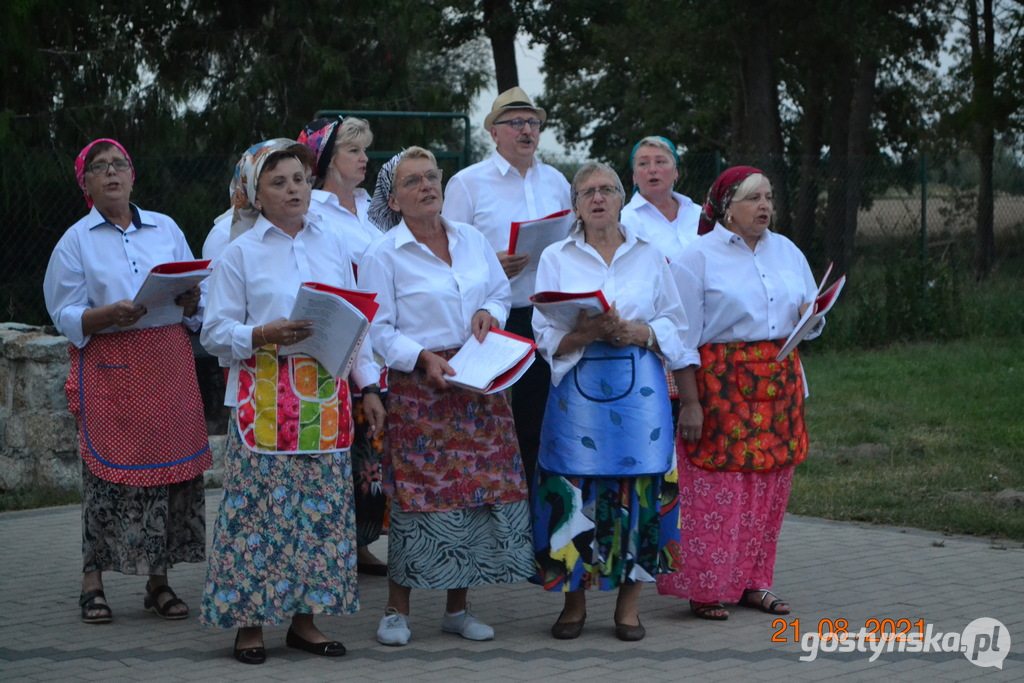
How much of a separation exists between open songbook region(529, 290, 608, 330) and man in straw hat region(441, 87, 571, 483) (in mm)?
882

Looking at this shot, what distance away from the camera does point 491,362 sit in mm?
5305

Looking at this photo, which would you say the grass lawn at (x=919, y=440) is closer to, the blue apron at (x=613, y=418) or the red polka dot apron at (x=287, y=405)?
the blue apron at (x=613, y=418)

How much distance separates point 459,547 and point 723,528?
3.96ft

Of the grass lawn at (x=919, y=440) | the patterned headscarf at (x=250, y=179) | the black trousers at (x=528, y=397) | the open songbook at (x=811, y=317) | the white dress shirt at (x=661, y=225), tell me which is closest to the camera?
the patterned headscarf at (x=250, y=179)

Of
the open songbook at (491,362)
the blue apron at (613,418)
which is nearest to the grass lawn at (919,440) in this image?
the blue apron at (613,418)

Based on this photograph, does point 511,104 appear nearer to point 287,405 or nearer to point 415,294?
point 415,294

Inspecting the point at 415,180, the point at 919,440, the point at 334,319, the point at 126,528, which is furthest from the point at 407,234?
the point at 919,440

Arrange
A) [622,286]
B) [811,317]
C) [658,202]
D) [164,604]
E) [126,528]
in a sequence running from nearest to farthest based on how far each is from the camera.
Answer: [622,286] < [811,317] < [126,528] < [164,604] < [658,202]

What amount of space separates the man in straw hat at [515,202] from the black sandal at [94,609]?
2.04 metres

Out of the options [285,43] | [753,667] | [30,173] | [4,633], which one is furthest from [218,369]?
[285,43]

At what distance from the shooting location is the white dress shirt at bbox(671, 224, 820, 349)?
19.1ft

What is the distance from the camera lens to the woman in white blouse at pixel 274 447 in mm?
5176

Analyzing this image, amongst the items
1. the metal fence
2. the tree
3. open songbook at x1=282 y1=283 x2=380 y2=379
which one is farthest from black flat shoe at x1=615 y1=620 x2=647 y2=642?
the tree

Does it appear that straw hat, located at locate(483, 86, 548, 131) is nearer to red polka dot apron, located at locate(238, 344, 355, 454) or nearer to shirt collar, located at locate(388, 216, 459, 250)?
shirt collar, located at locate(388, 216, 459, 250)
